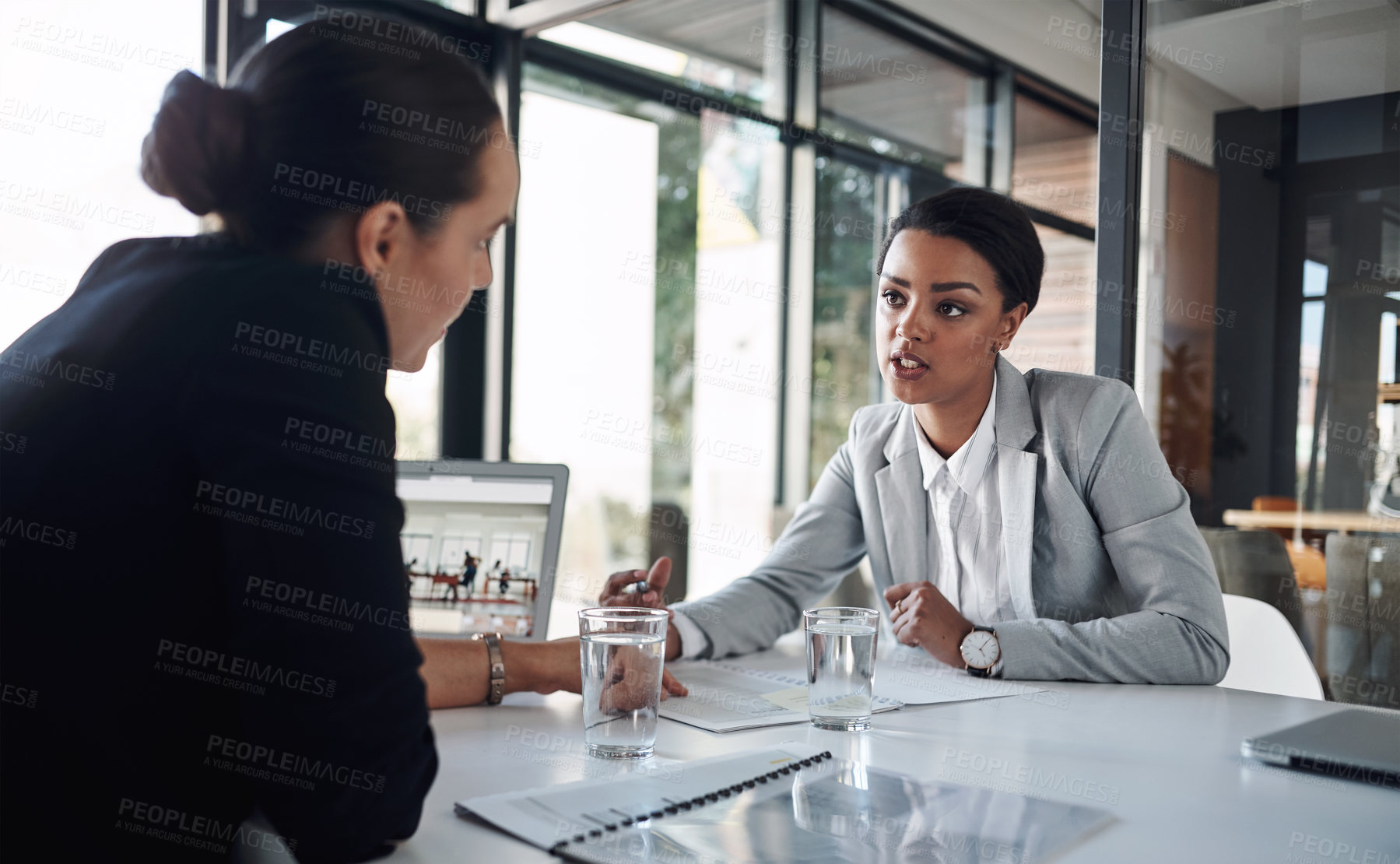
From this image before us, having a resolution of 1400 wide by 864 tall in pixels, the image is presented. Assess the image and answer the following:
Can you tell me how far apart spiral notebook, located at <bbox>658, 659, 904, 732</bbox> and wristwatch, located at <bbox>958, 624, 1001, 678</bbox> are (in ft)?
0.72

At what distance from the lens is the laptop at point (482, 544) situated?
1.54 meters

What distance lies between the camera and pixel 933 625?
139 cm

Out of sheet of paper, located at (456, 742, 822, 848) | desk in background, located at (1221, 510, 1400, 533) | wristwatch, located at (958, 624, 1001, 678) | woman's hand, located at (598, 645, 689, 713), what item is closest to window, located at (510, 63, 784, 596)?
desk in background, located at (1221, 510, 1400, 533)

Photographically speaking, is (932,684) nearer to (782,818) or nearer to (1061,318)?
(782,818)

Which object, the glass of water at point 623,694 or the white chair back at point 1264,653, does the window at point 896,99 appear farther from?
the glass of water at point 623,694

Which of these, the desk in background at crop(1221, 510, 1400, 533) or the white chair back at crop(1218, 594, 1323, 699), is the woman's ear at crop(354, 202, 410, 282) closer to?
the white chair back at crop(1218, 594, 1323, 699)

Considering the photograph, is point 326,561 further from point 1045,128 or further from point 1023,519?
point 1045,128

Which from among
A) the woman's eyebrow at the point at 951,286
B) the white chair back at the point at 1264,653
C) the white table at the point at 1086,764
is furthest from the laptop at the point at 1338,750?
the woman's eyebrow at the point at 951,286


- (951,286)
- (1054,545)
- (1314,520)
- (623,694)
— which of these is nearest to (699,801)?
(623,694)

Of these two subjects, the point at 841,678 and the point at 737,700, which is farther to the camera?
the point at 737,700

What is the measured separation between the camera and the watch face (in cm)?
137

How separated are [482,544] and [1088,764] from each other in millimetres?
940

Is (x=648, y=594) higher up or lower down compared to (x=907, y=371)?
lower down

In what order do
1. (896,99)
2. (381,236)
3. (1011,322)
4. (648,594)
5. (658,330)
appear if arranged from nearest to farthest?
(381,236) → (648,594) → (1011,322) → (896,99) → (658,330)
